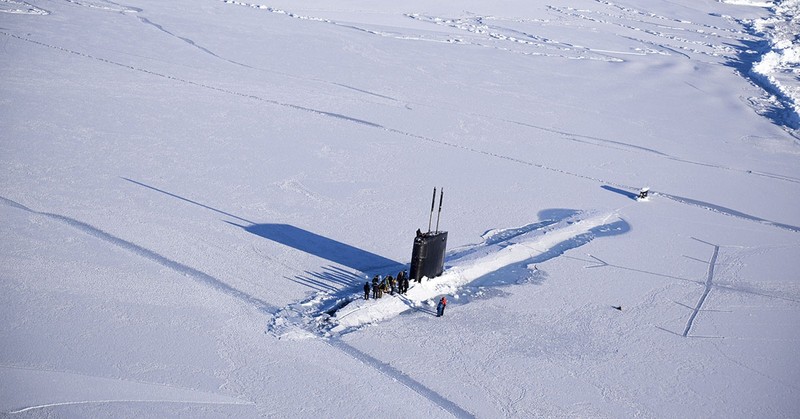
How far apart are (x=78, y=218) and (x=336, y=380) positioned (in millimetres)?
7039

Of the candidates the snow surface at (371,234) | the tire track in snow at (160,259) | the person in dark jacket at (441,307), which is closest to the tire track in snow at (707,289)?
the snow surface at (371,234)

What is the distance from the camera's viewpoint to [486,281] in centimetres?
1380

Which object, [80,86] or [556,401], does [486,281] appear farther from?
[80,86]

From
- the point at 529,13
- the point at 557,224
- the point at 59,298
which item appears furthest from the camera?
the point at 529,13

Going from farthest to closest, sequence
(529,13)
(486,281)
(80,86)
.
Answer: (529,13)
(80,86)
(486,281)

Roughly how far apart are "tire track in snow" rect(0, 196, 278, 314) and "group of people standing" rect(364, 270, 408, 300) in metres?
1.62

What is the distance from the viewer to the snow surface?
33.5 ft

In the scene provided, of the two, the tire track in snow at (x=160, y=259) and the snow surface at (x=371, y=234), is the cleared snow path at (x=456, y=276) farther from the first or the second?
the tire track in snow at (x=160, y=259)

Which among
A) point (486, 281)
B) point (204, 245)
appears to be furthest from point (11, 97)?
point (486, 281)

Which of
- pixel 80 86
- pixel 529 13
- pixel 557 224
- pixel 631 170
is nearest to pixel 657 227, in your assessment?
pixel 557 224

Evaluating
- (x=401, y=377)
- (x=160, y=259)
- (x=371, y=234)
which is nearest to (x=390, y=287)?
(x=401, y=377)

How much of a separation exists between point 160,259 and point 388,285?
13.2 feet

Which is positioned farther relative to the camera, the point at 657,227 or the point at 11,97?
the point at 11,97

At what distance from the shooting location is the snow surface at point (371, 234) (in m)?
10.2
